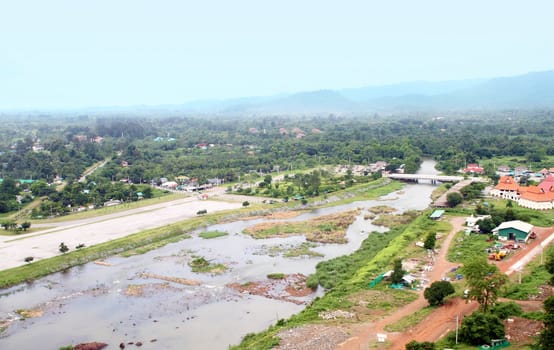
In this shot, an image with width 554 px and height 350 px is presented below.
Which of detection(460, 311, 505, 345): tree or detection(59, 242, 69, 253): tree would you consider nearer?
detection(460, 311, 505, 345): tree

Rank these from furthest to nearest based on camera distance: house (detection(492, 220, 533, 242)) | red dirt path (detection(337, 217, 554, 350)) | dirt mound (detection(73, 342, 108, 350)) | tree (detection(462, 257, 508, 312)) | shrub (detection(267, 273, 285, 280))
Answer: house (detection(492, 220, 533, 242)) → shrub (detection(267, 273, 285, 280)) → dirt mound (detection(73, 342, 108, 350)) → tree (detection(462, 257, 508, 312)) → red dirt path (detection(337, 217, 554, 350))

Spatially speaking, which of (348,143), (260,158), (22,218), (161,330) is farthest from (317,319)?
(348,143)

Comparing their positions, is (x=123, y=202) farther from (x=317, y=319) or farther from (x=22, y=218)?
(x=317, y=319)

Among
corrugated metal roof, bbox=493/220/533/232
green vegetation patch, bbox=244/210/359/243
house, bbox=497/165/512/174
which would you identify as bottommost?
house, bbox=497/165/512/174

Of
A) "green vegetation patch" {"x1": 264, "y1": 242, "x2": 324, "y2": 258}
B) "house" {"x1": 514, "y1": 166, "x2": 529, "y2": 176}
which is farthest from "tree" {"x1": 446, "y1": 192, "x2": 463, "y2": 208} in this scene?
"house" {"x1": 514, "y1": 166, "x2": 529, "y2": 176}

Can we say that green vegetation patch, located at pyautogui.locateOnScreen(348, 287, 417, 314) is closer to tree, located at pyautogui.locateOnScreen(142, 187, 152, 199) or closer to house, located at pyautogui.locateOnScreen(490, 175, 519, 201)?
house, located at pyautogui.locateOnScreen(490, 175, 519, 201)

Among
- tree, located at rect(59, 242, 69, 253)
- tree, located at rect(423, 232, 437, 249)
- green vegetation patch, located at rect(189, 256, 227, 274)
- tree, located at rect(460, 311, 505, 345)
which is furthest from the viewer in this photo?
tree, located at rect(59, 242, 69, 253)

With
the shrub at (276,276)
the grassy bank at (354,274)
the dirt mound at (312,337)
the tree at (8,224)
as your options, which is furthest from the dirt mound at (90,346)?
the tree at (8,224)

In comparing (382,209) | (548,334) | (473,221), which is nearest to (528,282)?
(548,334)
